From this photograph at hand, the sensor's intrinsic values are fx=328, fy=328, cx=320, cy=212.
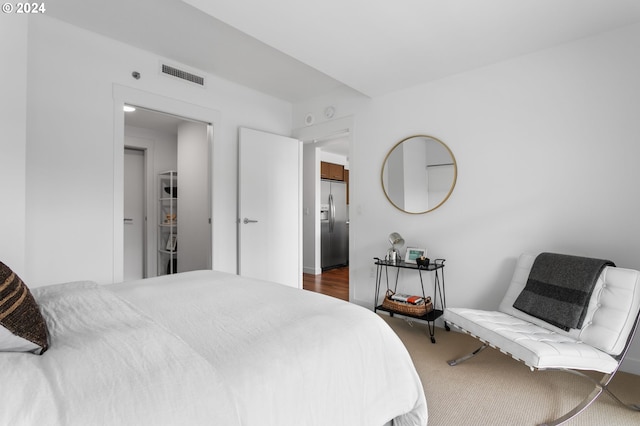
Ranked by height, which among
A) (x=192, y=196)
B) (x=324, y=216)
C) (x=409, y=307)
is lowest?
(x=409, y=307)

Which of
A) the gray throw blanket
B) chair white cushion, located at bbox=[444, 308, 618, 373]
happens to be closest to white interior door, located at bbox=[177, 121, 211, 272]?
chair white cushion, located at bbox=[444, 308, 618, 373]

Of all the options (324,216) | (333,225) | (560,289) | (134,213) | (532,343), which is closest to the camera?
(532,343)

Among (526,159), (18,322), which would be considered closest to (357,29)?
(526,159)

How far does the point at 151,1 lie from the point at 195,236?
2.73 meters

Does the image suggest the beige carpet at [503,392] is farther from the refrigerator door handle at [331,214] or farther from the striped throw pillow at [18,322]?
the refrigerator door handle at [331,214]

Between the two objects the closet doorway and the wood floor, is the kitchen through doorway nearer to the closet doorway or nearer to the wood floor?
the wood floor

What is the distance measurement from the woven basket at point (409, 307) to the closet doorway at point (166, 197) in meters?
2.40

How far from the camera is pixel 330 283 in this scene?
16.4ft

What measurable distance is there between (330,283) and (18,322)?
14.2 ft

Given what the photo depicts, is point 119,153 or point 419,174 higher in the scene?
point 119,153

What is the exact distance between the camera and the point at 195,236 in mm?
4281

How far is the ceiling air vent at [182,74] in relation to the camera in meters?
3.11

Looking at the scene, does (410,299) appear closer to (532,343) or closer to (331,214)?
(532,343)

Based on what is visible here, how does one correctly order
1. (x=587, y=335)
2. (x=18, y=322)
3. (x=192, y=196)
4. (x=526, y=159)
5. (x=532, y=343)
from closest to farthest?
(x=18, y=322)
(x=532, y=343)
(x=587, y=335)
(x=526, y=159)
(x=192, y=196)
